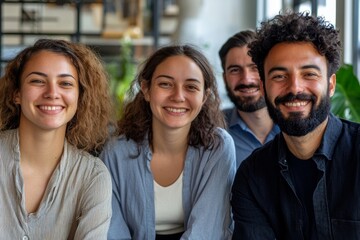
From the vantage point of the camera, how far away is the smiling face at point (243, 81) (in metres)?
3.09

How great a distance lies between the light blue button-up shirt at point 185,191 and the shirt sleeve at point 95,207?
0.15 metres

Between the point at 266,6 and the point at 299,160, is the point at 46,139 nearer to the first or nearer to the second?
the point at 299,160

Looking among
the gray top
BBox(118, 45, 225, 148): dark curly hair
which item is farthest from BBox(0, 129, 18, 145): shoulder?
BBox(118, 45, 225, 148): dark curly hair

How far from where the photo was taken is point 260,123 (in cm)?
310

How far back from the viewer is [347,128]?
2.20 m

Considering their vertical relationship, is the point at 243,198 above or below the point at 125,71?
below

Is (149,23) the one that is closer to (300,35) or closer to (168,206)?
(168,206)

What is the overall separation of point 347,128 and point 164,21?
9579mm

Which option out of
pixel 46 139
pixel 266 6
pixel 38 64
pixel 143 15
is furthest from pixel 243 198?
pixel 143 15

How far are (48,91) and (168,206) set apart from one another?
68 cm

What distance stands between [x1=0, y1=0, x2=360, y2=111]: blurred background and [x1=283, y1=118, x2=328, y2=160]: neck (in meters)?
0.49

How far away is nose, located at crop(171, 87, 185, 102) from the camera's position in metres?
2.53

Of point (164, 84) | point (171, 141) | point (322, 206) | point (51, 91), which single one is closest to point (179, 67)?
point (164, 84)

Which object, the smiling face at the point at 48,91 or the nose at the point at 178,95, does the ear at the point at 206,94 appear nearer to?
the nose at the point at 178,95
